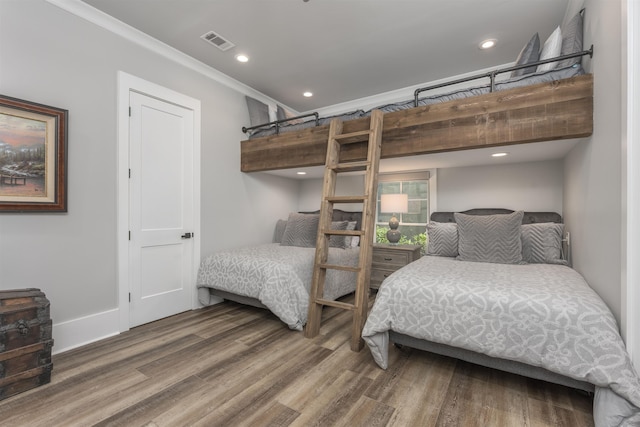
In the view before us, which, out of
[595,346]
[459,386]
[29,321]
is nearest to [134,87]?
[29,321]

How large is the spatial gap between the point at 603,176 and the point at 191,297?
140 inches

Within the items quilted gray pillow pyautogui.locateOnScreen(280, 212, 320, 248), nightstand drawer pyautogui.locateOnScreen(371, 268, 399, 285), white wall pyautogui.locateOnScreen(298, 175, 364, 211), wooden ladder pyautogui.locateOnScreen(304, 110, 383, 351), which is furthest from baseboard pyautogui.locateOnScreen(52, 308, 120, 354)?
white wall pyautogui.locateOnScreen(298, 175, 364, 211)

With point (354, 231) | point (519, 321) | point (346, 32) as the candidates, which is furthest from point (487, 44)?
point (519, 321)

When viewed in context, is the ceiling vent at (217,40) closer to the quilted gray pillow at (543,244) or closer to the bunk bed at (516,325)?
the bunk bed at (516,325)

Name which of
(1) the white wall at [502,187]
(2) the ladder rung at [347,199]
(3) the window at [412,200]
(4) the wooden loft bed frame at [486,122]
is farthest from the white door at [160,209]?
(1) the white wall at [502,187]

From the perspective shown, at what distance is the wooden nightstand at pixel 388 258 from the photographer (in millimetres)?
3348

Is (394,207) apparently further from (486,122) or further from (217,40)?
(217,40)

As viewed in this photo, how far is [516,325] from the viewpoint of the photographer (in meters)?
1.52

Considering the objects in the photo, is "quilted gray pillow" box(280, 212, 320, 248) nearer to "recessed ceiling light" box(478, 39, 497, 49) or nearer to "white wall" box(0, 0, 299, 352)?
"white wall" box(0, 0, 299, 352)

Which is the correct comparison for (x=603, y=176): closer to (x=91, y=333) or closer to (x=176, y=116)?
(x=176, y=116)

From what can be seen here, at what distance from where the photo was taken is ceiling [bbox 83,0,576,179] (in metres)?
2.22

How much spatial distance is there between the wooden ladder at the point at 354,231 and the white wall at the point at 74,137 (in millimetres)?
1705

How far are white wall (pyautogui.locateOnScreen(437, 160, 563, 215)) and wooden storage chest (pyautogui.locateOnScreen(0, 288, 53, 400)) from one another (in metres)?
3.79

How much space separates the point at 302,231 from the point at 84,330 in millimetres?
2218
